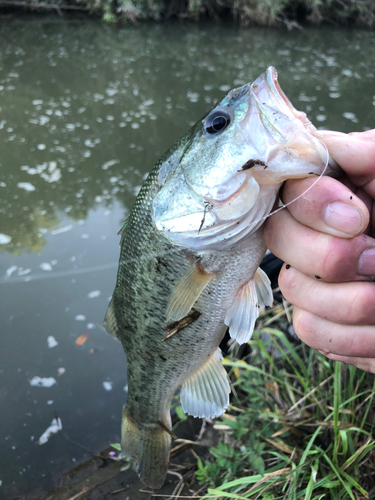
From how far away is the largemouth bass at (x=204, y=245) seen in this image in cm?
101

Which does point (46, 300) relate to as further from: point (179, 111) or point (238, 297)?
point (179, 111)

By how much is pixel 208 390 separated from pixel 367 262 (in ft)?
2.99

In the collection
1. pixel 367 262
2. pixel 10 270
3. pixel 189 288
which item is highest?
pixel 367 262

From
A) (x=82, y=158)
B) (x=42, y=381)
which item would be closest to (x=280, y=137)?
(x=42, y=381)

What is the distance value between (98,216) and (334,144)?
12.8ft

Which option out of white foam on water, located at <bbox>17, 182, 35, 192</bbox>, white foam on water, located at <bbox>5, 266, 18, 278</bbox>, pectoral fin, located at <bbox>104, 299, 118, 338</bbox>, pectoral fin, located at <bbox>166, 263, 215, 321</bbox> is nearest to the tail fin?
pectoral fin, located at <bbox>104, 299, 118, 338</bbox>

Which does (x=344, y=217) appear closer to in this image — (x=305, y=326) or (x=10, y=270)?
(x=305, y=326)

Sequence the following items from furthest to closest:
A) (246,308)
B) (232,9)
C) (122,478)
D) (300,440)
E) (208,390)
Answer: (232,9) → (122,478) → (300,440) → (208,390) → (246,308)

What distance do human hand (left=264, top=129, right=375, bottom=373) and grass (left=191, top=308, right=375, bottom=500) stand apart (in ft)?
2.59

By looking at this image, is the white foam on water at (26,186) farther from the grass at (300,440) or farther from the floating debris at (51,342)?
the grass at (300,440)

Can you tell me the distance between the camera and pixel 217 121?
3.79 feet

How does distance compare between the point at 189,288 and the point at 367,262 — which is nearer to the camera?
the point at 367,262

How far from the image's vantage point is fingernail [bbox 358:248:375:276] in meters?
1.01

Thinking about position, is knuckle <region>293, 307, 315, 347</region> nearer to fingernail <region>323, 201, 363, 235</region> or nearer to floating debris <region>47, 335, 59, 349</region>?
fingernail <region>323, 201, 363, 235</region>
